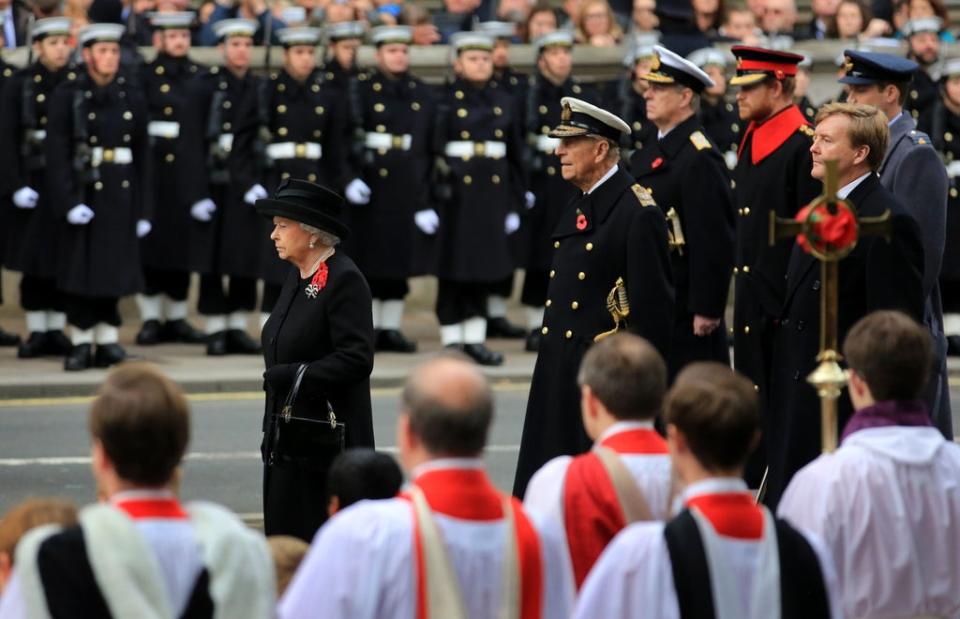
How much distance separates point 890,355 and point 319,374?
8.87 feet

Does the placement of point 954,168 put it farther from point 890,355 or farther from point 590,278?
point 890,355

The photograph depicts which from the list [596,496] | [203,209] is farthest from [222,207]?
[596,496]

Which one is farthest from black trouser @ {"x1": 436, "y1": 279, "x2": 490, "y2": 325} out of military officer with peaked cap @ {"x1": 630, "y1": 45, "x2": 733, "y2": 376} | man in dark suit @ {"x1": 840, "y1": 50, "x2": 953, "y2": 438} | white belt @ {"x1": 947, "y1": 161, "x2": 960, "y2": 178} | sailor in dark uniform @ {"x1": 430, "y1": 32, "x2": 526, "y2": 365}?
man in dark suit @ {"x1": 840, "y1": 50, "x2": 953, "y2": 438}

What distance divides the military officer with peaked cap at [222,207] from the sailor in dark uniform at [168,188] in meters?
0.11

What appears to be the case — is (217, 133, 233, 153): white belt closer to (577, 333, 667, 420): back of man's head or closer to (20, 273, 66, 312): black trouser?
(20, 273, 66, 312): black trouser

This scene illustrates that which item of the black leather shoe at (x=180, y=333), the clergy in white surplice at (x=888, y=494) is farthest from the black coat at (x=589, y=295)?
the black leather shoe at (x=180, y=333)

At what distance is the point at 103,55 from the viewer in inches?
584

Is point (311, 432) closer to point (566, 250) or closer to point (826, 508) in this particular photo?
point (566, 250)

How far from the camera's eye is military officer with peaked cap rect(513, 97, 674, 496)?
25.7ft

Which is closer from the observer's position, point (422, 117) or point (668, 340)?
point (668, 340)

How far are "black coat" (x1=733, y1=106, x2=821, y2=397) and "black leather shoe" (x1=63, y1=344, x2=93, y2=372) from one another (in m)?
7.03

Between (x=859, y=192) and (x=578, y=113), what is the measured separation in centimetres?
112

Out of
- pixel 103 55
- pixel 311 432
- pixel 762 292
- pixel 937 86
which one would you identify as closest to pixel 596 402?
pixel 311 432

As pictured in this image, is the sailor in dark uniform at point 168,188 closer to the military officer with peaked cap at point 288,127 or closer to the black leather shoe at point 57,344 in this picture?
the military officer with peaked cap at point 288,127
